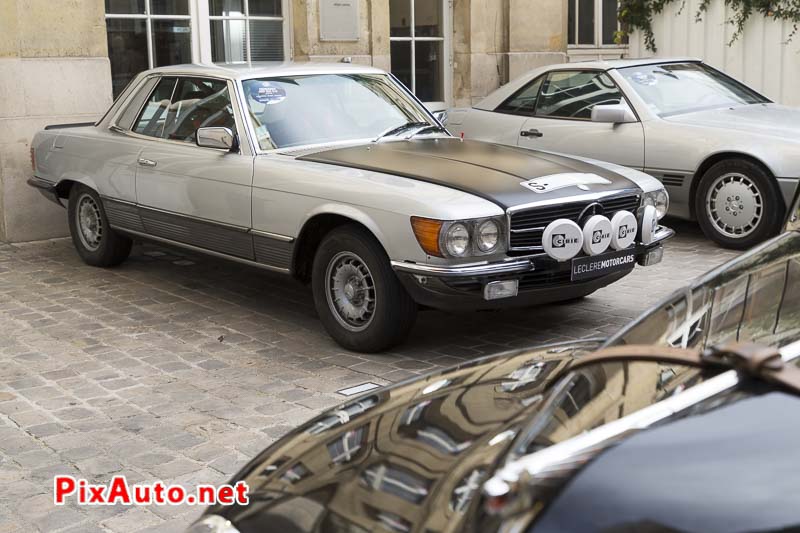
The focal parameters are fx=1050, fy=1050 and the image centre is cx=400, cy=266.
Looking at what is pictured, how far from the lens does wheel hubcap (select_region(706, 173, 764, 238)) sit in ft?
28.3

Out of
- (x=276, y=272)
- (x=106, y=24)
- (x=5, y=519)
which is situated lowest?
(x=5, y=519)

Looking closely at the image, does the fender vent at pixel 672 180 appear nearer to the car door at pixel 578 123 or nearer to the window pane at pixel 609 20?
the car door at pixel 578 123

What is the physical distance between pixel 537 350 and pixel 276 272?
3595 mm

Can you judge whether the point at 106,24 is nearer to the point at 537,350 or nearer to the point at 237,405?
the point at 237,405

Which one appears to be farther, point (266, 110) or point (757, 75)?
point (757, 75)

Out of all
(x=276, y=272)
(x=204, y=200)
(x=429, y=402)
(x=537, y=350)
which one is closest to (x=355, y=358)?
(x=276, y=272)

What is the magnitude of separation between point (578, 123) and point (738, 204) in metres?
1.79

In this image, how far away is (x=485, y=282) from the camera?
553 cm

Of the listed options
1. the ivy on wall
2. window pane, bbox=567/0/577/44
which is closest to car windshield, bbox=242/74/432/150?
the ivy on wall

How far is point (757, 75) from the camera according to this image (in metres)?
12.6

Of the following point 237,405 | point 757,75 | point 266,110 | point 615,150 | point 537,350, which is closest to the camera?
point 537,350

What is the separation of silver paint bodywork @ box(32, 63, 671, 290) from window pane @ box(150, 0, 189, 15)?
2690 mm

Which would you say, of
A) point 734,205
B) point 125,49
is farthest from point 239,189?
point 125,49

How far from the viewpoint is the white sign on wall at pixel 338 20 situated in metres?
12.0
